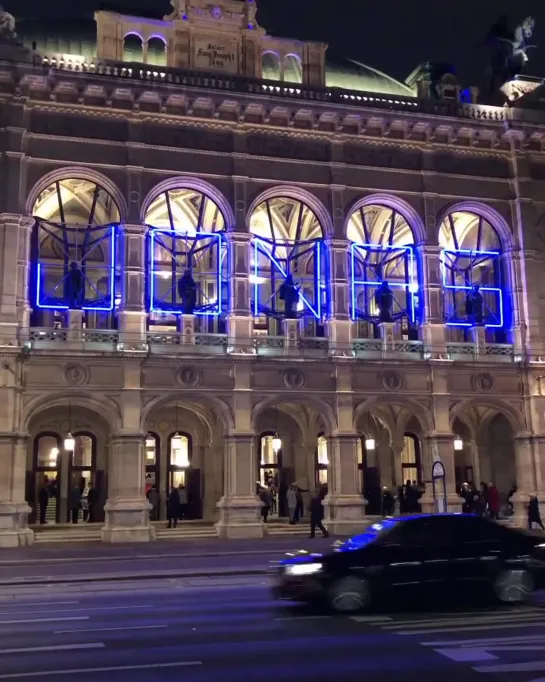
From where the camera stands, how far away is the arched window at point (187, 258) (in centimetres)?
3075

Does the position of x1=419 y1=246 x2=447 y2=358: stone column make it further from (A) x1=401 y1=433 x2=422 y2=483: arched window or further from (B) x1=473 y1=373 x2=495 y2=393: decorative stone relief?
(A) x1=401 y1=433 x2=422 y2=483: arched window

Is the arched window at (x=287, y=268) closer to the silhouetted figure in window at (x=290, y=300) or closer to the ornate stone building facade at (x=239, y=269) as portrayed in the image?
the silhouetted figure in window at (x=290, y=300)

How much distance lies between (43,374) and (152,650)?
1946 centimetres

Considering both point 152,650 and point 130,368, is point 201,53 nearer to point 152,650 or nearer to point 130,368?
point 130,368

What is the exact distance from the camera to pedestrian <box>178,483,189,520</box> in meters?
34.2

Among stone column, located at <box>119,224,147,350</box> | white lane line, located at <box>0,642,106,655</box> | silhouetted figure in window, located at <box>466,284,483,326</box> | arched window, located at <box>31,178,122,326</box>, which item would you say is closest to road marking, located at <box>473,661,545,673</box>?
white lane line, located at <box>0,642,106,655</box>

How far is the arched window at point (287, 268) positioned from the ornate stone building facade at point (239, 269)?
14 cm

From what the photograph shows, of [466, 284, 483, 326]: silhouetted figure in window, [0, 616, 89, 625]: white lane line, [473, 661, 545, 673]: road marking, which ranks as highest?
[466, 284, 483, 326]: silhouetted figure in window

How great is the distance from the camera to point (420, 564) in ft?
43.1

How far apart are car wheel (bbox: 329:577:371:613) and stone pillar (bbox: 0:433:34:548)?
17.1m

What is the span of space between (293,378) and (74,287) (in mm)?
8938

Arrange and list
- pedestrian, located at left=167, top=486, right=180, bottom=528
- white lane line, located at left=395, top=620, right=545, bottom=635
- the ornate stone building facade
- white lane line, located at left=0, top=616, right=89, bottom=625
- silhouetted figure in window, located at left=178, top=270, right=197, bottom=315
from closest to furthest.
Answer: white lane line, located at left=395, top=620, right=545, bottom=635 → white lane line, located at left=0, top=616, right=89, bottom=625 → the ornate stone building facade → silhouetted figure in window, located at left=178, top=270, right=197, bottom=315 → pedestrian, located at left=167, top=486, right=180, bottom=528

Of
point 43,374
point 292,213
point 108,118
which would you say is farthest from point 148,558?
point 292,213

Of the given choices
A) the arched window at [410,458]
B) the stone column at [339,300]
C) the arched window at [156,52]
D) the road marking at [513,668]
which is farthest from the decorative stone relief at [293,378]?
the road marking at [513,668]
